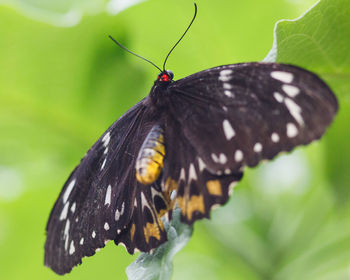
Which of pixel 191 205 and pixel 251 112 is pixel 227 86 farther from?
pixel 191 205

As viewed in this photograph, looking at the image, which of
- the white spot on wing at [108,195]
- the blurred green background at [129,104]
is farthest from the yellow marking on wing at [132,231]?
the blurred green background at [129,104]

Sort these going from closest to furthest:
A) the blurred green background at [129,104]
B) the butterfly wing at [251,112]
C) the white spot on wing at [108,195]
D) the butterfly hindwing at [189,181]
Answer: the butterfly wing at [251,112] < the butterfly hindwing at [189,181] < the white spot on wing at [108,195] < the blurred green background at [129,104]

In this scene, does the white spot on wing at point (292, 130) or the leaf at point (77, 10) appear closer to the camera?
the white spot on wing at point (292, 130)

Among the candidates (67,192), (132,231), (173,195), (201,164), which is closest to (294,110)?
(201,164)

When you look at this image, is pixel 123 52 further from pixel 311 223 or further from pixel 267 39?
pixel 311 223

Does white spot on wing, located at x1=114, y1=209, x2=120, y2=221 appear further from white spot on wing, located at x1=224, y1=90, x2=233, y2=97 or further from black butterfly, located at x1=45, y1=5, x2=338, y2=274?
white spot on wing, located at x1=224, y1=90, x2=233, y2=97

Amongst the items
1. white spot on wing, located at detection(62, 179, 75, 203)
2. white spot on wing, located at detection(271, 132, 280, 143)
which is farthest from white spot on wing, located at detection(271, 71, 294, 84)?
white spot on wing, located at detection(62, 179, 75, 203)

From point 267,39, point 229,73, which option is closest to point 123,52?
point 267,39

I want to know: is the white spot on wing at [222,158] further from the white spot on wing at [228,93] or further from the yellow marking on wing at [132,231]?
the yellow marking on wing at [132,231]
